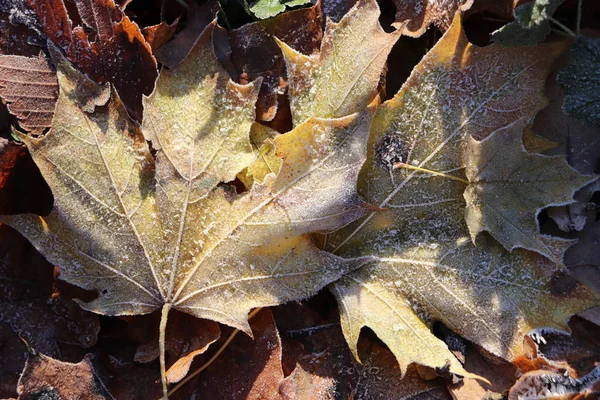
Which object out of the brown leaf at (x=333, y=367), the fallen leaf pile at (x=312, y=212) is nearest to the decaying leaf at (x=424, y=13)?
the fallen leaf pile at (x=312, y=212)

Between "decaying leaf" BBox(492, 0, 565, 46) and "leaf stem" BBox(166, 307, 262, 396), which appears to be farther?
"leaf stem" BBox(166, 307, 262, 396)

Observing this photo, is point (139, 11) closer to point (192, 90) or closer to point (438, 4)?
point (192, 90)

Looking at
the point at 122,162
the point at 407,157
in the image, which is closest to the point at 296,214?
the point at 407,157

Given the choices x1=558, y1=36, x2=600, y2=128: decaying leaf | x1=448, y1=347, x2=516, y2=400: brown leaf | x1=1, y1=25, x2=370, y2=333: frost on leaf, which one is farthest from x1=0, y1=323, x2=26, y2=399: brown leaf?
x1=558, y1=36, x2=600, y2=128: decaying leaf

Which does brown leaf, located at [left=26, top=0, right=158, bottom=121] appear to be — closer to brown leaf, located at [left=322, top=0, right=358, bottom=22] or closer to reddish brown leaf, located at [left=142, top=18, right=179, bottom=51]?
reddish brown leaf, located at [left=142, top=18, right=179, bottom=51]

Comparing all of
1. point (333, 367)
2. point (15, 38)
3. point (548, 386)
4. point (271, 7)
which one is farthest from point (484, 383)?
point (15, 38)

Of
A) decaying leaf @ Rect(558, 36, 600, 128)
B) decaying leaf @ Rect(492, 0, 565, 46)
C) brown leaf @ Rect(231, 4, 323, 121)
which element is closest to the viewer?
decaying leaf @ Rect(492, 0, 565, 46)

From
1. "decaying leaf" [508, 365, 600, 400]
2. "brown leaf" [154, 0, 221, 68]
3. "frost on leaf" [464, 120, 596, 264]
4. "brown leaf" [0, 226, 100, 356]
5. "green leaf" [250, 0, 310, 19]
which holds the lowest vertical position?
"decaying leaf" [508, 365, 600, 400]

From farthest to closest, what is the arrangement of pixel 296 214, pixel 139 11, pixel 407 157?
pixel 139 11, pixel 407 157, pixel 296 214

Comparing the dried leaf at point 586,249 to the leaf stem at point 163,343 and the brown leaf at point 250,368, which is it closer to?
the brown leaf at point 250,368
